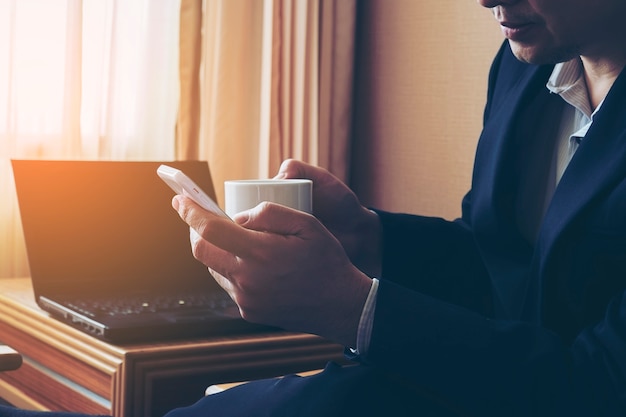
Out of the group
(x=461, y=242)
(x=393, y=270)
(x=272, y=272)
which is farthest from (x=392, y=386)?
(x=461, y=242)

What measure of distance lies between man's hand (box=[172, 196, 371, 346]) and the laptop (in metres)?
0.56

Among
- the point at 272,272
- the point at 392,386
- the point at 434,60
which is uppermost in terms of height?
the point at 434,60

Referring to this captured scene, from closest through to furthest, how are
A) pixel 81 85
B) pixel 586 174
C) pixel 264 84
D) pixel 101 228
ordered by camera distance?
1. pixel 586 174
2. pixel 101 228
3. pixel 81 85
4. pixel 264 84

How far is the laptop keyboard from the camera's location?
1473mm

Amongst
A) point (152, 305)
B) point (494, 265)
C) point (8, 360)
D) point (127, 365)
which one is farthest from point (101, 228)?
point (494, 265)

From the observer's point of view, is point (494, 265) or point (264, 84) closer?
point (494, 265)

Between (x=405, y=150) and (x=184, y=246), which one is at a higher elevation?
(x=405, y=150)

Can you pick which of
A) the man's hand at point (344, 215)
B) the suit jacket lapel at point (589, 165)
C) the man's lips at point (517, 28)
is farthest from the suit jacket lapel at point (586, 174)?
the man's hand at point (344, 215)

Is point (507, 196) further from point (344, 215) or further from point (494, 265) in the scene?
point (344, 215)

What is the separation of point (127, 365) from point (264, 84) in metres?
1.18

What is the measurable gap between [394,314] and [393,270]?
40cm

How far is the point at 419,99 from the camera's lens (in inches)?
94.1

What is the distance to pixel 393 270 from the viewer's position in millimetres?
1319

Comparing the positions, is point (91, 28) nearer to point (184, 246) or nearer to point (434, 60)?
point (184, 246)
